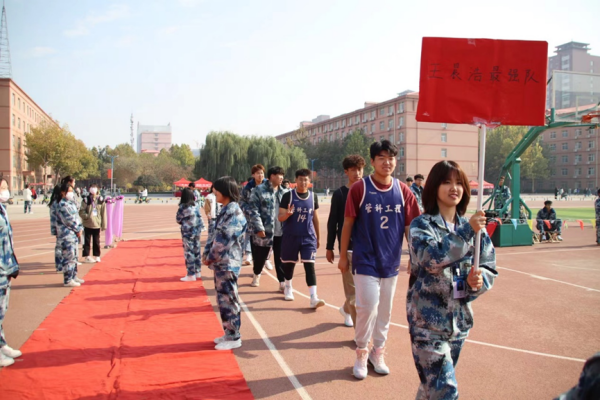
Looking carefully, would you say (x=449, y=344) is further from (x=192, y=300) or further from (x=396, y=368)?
(x=192, y=300)

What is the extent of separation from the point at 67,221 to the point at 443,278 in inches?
290

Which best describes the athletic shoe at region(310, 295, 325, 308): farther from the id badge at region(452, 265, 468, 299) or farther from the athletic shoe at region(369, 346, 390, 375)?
the id badge at region(452, 265, 468, 299)

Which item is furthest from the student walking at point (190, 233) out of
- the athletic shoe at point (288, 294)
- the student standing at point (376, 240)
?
the student standing at point (376, 240)

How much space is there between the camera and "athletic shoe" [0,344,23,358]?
4613 mm

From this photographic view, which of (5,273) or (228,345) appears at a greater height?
(5,273)

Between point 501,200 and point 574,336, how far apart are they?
10.8 m

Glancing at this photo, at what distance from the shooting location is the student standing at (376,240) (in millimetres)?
4109

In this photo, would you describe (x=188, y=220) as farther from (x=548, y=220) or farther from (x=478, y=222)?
(x=548, y=220)

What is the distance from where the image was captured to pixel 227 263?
16.6 feet

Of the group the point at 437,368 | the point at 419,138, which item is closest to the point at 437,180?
the point at 437,368

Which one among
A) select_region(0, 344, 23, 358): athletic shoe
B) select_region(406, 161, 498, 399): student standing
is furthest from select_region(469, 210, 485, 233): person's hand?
select_region(0, 344, 23, 358): athletic shoe

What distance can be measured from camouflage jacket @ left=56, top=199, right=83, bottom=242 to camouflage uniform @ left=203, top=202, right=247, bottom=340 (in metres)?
4.34

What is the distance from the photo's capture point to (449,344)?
9.41ft

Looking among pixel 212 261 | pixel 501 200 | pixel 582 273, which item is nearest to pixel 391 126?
pixel 501 200
